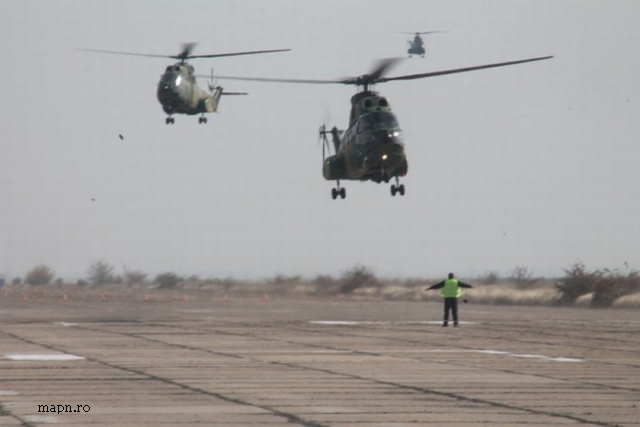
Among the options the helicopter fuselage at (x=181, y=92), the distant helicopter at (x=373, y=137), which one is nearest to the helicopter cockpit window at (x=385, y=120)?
the distant helicopter at (x=373, y=137)

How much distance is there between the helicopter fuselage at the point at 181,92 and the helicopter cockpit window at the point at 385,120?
73.1ft

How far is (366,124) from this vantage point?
44.0 metres

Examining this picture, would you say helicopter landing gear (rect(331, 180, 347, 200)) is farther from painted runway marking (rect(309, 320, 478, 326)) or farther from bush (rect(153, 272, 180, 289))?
bush (rect(153, 272, 180, 289))

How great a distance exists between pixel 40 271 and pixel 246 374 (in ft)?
438

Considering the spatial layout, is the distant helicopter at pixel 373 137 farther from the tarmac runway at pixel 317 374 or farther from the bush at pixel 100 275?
the bush at pixel 100 275

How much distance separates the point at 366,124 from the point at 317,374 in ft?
66.6

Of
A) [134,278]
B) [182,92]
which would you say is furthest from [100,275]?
[182,92]

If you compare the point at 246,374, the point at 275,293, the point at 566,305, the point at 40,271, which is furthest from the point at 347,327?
the point at 40,271

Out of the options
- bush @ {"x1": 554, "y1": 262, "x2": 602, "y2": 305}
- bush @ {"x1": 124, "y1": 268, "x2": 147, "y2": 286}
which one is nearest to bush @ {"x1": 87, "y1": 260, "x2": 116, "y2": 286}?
bush @ {"x1": 124, "y1": 268, "x2": 147, "y2": 286}

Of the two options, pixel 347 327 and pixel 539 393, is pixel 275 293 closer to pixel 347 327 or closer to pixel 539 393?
pixel 347 327

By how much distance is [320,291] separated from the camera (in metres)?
99.1

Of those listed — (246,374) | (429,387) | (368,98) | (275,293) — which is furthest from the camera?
(275,293)

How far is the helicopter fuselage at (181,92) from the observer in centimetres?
6425

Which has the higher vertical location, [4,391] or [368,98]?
[368,98]
